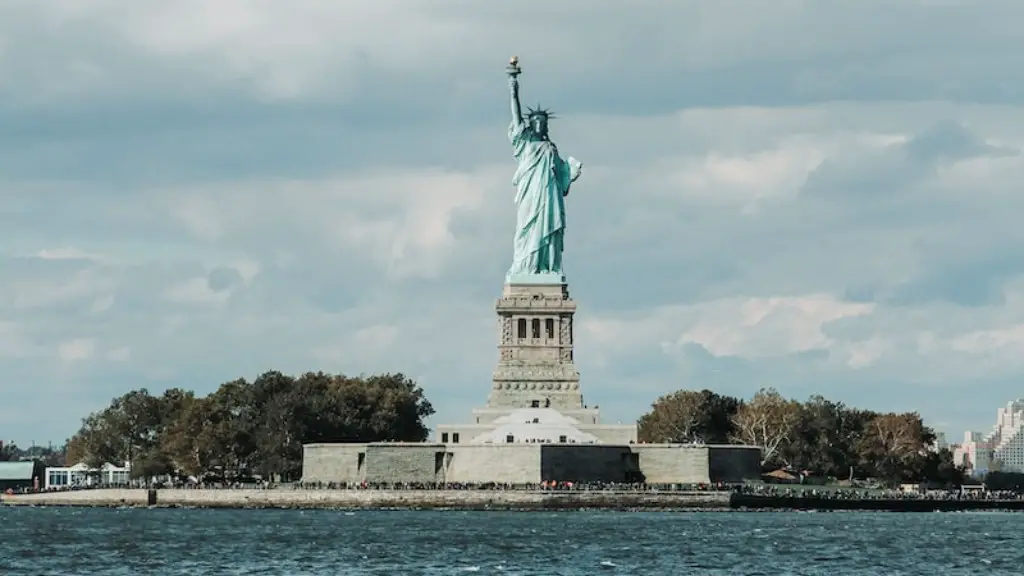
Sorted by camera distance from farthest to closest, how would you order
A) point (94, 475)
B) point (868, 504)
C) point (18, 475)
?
point (18, 475), point (94, 475), point (868, 504)

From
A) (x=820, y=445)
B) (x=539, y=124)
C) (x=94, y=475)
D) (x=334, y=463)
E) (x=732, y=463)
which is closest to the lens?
(x=732, y=463)

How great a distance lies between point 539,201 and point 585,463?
19.5 meters

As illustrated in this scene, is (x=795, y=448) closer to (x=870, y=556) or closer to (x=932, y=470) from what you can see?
(x=932, y=470)

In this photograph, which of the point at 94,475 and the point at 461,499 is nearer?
the point at 461,499

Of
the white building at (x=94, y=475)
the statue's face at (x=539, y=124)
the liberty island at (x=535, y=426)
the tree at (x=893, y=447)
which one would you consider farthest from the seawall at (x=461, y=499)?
the tree at (x=893, y=447)

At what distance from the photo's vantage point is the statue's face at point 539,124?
121938 mm

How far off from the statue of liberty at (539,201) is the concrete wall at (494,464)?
47.9 feet

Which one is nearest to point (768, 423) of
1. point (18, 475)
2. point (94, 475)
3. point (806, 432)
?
point (806, 432)

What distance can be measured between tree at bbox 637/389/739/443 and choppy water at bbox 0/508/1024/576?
27546mm

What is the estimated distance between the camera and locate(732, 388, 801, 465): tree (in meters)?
135

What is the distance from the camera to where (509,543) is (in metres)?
80.7

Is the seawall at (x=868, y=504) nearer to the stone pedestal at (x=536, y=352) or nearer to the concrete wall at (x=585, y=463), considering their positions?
the concrete wall at (x=585, y=463)

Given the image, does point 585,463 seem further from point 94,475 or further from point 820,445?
point 94,475

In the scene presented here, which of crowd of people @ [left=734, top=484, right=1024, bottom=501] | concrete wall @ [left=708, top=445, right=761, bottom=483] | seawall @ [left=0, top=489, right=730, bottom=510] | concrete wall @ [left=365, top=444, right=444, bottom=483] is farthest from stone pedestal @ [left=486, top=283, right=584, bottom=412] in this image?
crowd of people @ [left=734, top=484, right=1024, bottom=501]
